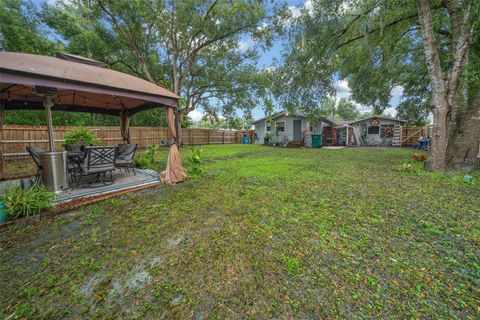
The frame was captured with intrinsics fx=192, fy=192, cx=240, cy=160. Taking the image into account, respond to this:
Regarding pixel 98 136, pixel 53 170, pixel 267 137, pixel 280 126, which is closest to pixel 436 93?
pixel 53 170

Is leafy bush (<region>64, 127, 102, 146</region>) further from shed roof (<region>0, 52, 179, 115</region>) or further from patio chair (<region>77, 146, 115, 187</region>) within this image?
patio chair (<region>77, 146, 115, 187</region>)

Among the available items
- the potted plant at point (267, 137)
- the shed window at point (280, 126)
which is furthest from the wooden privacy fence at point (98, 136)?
the shed window at point (280, 126)

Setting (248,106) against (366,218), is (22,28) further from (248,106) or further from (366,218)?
(366,218)

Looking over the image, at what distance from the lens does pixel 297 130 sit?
17766mm

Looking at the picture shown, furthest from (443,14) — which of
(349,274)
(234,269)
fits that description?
(234,269)

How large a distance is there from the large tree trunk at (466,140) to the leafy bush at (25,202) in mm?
10236

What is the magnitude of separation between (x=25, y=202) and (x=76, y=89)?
6.77 feet

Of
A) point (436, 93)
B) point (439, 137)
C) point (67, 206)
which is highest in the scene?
point (436, 93)

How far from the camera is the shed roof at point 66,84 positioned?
3029mm

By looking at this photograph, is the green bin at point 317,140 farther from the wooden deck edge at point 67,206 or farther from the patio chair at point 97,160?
the patio chair at point 97,160

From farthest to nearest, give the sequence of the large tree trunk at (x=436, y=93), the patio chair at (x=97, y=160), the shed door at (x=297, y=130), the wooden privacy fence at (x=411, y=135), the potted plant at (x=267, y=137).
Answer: the potted plant at (x=267, y=137) < the shed door at (x=297, y=130) < the wooden privacy fence at (x=411, y=135) < the large tree trunk at (x=436, y=93) < the patio chair at (x=97, y=160)

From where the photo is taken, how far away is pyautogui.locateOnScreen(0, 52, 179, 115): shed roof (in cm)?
303

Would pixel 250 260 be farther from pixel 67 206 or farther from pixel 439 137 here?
pixel 439 137

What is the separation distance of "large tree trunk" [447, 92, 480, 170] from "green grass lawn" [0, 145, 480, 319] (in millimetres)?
3100
